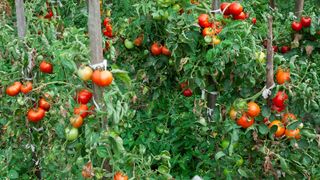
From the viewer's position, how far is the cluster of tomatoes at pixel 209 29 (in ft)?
6.41

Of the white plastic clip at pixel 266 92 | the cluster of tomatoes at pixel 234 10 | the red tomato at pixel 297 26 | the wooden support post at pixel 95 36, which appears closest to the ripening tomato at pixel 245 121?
the white plastic clip at pixel 266 92

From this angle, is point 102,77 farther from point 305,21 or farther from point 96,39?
point 305,21

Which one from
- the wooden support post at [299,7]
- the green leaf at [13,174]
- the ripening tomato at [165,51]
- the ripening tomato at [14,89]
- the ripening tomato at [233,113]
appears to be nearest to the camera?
the ripening tomato at [233,113]

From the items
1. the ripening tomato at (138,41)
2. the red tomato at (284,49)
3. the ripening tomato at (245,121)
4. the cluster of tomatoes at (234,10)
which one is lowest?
the ripening tomato at (245,121)

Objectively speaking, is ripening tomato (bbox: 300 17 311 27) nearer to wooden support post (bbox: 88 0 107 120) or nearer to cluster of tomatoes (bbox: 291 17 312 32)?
cluster of tomatoes (bbox: 291 17 312 32)

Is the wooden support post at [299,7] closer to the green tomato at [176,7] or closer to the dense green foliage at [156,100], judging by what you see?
the dense green foliage at [156,100]

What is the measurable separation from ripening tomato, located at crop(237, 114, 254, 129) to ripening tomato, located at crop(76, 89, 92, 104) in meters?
0.62

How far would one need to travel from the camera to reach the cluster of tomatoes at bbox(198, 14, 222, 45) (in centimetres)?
195

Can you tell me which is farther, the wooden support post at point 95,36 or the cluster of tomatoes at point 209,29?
the cluster of tomatoes at point 209,29

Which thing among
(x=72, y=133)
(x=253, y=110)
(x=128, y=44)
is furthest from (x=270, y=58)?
(x=128, y=44)

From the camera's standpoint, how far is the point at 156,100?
2.62 m

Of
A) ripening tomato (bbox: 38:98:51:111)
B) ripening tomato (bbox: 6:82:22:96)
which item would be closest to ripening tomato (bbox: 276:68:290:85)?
ripening tomato (bbox: 38:98:51:111)

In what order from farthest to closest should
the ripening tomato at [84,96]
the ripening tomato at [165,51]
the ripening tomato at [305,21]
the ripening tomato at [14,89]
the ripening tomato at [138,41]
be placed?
the ripening tomato at [305,21] → the ripening tomato at [138,41] → the ripening tomato at [165,51] → the ripening tomato at [14,89] → the ripening tomato at [84,96]

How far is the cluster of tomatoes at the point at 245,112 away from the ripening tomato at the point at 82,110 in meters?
0.60
